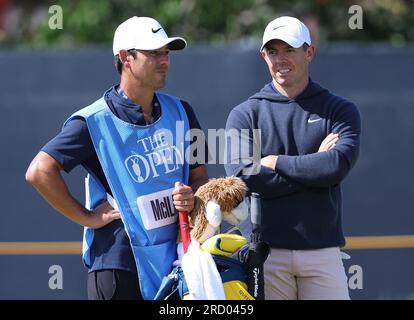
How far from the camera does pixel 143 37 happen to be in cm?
435

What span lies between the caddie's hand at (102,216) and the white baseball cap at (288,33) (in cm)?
109

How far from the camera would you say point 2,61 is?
6.88 m

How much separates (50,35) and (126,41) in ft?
19.5

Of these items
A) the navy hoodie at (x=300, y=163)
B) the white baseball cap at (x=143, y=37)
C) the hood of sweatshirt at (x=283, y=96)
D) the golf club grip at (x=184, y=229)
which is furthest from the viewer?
the hood of sweatshirt at (x=283, y=96)

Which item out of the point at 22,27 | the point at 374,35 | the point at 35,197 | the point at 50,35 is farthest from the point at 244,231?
the point at 22,27

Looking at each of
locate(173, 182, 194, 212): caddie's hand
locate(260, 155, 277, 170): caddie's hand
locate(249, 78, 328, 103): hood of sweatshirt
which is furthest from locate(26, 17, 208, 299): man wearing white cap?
locate(249, 78, 328, 103): hood of sweatshirt

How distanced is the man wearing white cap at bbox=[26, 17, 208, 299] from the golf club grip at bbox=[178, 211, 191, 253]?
3 centimetres

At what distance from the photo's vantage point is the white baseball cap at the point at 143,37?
4.34 m

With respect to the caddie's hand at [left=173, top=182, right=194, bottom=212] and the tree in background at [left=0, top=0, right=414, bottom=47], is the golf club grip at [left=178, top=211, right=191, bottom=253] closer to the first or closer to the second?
the caddie's hand at [left=173, top=182, right=194, bottom=212]

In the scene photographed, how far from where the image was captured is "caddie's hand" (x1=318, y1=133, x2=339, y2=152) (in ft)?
15.0

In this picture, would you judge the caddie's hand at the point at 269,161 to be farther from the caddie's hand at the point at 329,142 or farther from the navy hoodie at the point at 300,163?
the caddie's hand at the point at 329,142

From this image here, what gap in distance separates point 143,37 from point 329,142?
0.99 meters

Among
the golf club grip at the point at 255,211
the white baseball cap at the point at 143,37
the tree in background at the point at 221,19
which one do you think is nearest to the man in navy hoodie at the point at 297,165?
the golf club grip at the point at 255,211

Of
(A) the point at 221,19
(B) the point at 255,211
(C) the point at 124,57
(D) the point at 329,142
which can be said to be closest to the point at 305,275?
(B) the point at 255,211
